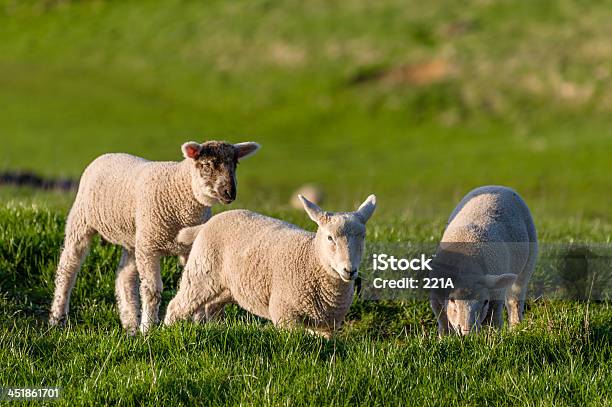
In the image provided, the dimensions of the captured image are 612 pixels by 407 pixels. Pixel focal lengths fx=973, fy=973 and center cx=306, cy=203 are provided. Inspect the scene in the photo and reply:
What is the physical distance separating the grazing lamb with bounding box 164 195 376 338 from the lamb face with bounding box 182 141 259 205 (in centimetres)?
24

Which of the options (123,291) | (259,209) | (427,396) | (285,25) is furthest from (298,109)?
(427,396)

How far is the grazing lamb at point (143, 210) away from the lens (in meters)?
7.02

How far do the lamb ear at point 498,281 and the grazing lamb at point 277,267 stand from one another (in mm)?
978

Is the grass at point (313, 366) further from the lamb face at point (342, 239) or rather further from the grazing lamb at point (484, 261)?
the lamb face at point (342, 239)

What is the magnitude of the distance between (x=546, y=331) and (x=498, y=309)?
0.57 metres

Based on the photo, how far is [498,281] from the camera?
265 inches

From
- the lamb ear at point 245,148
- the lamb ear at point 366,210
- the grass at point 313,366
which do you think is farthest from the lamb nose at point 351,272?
the lamb ear at point 245,148

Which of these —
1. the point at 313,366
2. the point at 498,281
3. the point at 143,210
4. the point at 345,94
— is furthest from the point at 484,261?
the point at 345,94

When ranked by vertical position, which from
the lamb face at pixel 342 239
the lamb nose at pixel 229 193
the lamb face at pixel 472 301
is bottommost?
the lamb face at pixel 472 301

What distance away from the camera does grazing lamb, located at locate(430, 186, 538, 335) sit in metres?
6.80

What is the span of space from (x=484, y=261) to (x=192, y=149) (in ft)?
7.48

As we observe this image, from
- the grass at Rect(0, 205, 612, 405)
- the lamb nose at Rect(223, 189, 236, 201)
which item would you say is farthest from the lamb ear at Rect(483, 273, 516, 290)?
the lamb nose at Rect(223, 189, 236, 201)

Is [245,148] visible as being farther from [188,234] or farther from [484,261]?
[484,261]
